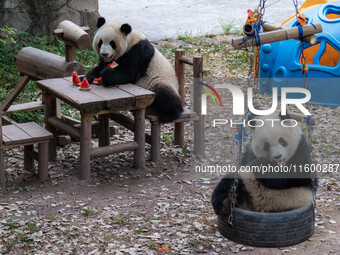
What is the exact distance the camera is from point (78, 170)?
5.59 m

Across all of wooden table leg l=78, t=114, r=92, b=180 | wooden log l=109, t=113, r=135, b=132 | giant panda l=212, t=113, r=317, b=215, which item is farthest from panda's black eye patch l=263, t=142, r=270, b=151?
wooden log l=109, t=113, r=135, b=132

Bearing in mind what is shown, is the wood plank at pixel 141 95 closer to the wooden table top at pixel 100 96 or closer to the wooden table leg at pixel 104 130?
the wooden table top at pixel 100 96

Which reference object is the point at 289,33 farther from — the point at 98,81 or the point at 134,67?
the point at 98,81

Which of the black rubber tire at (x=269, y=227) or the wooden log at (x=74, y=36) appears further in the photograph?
the wooden log at (x=74, y=36)

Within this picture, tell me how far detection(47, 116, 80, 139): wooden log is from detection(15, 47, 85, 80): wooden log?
0.54 m

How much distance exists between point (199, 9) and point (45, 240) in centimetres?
821

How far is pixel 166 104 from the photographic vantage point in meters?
5.61

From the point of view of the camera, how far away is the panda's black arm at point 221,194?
374cm

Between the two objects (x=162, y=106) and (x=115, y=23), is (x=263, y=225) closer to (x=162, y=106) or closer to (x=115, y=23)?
(x=162, y=106)

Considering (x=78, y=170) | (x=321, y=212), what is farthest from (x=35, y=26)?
(x=321, y=212)

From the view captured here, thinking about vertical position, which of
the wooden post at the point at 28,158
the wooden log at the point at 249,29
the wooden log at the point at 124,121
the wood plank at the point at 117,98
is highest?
the wooden log at the point at 249,29

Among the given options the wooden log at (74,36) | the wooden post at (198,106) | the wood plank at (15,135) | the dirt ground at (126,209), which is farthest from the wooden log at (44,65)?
the wooden post at (198,106)

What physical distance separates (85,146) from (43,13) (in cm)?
434

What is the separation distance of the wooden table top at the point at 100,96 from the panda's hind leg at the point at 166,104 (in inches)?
8.5
